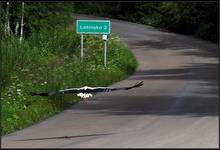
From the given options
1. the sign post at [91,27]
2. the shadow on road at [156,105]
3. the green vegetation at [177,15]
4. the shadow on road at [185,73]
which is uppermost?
the green vegetation at [177,15]

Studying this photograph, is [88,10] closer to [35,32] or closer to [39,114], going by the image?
[35,32]

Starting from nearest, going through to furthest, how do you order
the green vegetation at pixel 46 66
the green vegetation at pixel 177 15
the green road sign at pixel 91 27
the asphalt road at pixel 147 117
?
the asphalt road at pixel 147 117, the green vegetation at pixel 46 66, the green road sign at pixel 91 27, the green vegetation at pixel 177 15

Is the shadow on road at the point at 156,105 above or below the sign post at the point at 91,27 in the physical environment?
below

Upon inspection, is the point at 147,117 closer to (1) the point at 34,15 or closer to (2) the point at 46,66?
(2) the point at 46,66

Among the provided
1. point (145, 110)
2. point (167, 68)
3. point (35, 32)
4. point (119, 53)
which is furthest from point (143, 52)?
point (145, 110)

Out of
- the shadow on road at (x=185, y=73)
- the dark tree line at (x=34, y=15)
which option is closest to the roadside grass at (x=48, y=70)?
the dark tree line at (x=34, y=15)

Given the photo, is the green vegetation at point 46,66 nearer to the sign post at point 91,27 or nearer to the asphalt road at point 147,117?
the asphalt road at point 147,117

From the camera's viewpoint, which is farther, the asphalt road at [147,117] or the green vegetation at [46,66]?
the green vegetation at [46,66]

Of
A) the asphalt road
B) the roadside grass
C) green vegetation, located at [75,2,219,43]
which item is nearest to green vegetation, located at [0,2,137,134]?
the roadside grass
